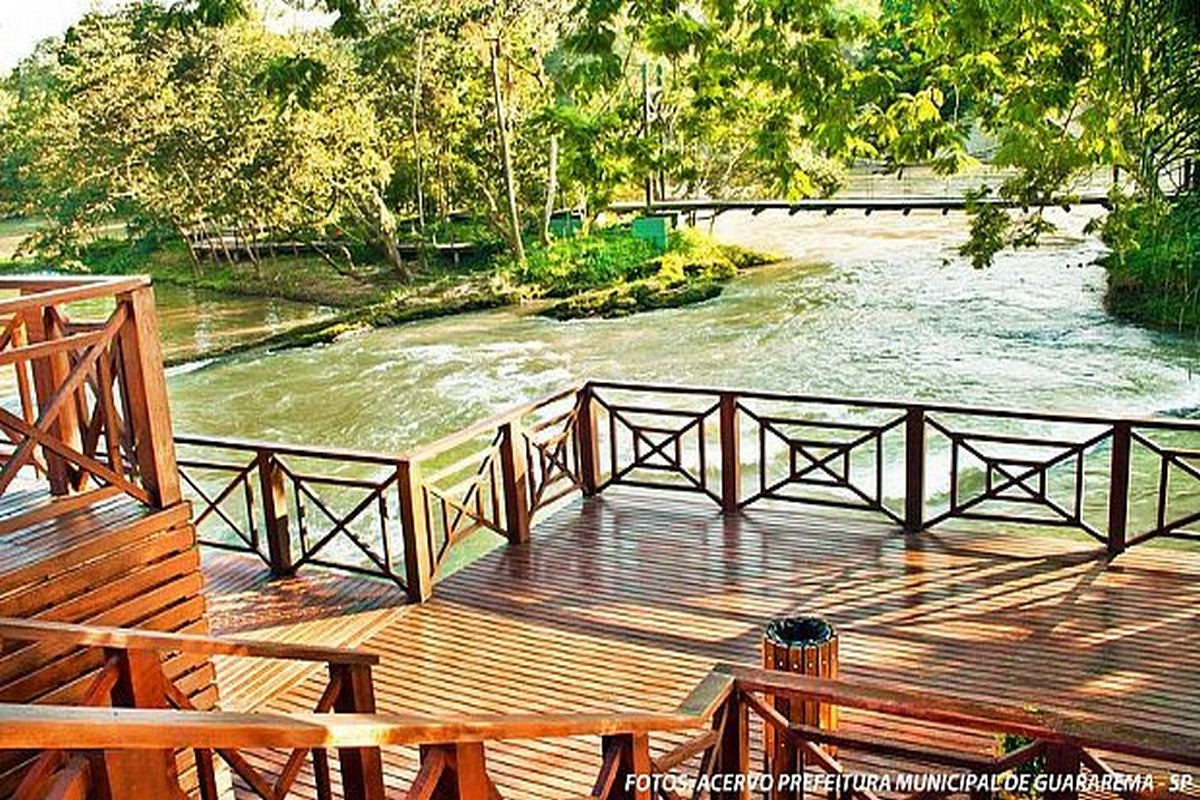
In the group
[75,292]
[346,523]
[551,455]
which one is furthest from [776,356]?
[75,292]

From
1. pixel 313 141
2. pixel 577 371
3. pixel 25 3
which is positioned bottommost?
pixel 577 371

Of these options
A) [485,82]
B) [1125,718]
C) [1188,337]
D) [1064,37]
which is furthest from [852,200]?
[1125,718]

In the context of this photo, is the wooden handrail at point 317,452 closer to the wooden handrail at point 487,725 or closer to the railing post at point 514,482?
the railing post at point 514,482

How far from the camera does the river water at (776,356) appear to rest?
13742mm

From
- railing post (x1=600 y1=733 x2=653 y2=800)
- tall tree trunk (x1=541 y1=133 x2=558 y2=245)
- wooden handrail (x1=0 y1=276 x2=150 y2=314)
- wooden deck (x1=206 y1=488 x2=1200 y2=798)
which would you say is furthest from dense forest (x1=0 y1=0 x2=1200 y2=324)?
railing post (x1=600 y1=733 x2=653 y2=800)

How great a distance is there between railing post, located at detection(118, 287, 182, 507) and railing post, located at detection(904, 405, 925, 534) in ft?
13.5

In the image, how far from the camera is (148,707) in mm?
2303

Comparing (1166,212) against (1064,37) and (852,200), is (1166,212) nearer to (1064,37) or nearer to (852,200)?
(1064,37)

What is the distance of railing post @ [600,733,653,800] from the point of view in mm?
2449

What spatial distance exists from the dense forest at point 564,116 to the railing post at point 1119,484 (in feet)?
3.15

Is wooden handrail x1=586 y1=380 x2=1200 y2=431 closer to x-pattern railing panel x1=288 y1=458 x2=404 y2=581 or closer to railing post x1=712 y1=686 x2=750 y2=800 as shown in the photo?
x-pattern railing panel x1=288 y1=458 x2=404 y2=581

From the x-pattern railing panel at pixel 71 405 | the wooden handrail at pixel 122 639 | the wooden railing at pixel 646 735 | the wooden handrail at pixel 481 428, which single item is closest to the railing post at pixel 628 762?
the wooden railing at pixel 646 735

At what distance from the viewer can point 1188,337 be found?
1516 centimetres

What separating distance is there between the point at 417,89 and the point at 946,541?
55.0 feet
